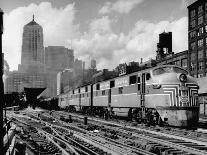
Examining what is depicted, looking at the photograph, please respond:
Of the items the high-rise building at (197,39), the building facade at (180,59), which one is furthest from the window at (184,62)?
the high-rise building at (197,39)

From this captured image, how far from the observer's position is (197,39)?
7462 centimetres

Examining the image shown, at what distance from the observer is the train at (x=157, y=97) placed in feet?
57.8

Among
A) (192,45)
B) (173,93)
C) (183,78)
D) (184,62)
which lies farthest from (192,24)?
(173,93)

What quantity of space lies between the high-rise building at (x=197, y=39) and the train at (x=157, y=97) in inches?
1909

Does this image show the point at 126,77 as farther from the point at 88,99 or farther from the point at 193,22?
the point at 193,22

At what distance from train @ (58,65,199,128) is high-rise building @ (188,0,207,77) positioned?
159 ft

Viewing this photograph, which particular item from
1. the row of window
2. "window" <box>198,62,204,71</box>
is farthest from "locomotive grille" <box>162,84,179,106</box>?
"window" <box>198,62,204,71</box>

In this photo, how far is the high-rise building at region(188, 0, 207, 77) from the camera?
235 ft

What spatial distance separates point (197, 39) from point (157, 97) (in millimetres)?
59791

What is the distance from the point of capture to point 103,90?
3130 cm

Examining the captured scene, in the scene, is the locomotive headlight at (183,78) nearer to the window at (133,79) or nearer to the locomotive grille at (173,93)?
the locomotive grille at (173,93)

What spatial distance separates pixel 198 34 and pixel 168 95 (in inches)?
2387

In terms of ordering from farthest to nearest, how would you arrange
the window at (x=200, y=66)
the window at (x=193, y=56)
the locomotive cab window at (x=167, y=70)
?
1. the window at (x=193, y=56)
2. the window at (x=200, y=66)
3. the locomotive cab window at (x=167, y=70)

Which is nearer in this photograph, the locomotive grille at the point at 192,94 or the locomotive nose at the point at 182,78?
the locomotive grille at the point at 192,94
